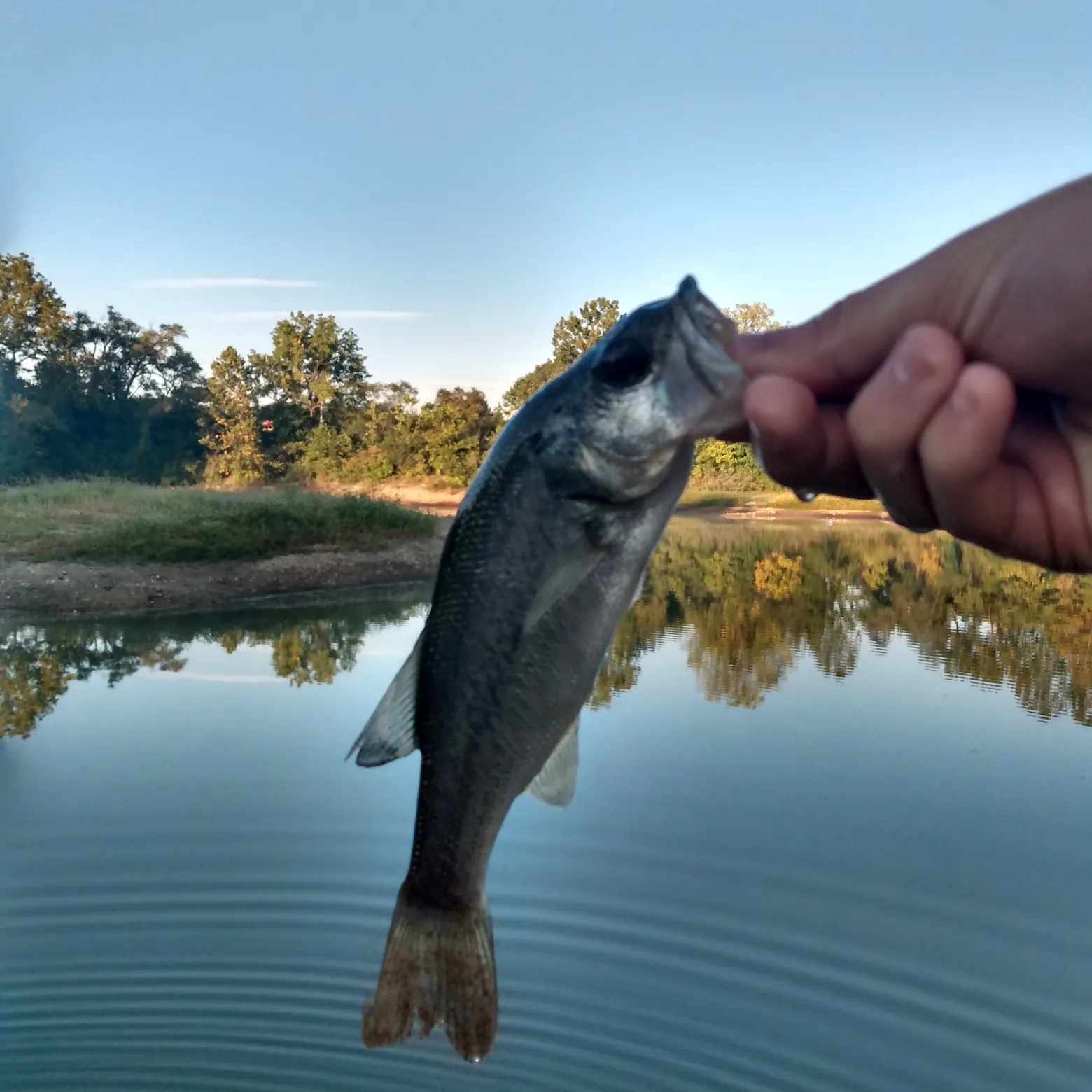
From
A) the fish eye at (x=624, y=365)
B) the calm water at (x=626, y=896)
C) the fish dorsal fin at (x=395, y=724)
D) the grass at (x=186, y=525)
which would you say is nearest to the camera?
the fish eye at (x=624, y=365)

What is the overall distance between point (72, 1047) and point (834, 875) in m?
3.71

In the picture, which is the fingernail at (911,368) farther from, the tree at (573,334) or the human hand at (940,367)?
the tree at (573,334)

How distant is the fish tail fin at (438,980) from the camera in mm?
1922

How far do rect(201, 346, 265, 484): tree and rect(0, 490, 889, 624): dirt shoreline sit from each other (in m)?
17.2

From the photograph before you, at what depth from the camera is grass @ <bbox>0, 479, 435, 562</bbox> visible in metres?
16.6

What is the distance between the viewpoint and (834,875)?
247 inches

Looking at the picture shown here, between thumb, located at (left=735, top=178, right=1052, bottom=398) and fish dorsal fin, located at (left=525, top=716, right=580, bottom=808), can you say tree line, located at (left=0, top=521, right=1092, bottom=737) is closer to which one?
fish dorsal fin, located at (left=525, top=716, right=580, bottom=808)

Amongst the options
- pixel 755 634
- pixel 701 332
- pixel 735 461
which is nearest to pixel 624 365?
pixel 701 332

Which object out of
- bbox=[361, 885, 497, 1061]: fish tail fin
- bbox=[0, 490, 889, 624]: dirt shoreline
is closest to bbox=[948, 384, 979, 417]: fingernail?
bbox=[361, 885, 497, 1061]: fish tail fin

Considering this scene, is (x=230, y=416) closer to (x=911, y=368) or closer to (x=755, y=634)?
(x=755, y=634)

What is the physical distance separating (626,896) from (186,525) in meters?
13.1

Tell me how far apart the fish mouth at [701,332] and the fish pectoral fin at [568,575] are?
10.8 inches

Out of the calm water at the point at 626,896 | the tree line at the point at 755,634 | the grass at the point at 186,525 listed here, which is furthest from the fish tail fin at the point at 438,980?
the grass at the point at 186,525

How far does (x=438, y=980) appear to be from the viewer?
196 centimetres
